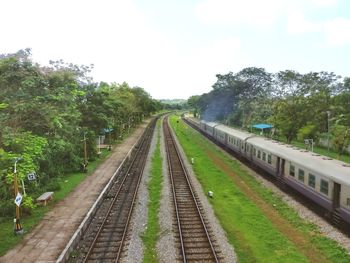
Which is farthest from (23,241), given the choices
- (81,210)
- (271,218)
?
(271,218)

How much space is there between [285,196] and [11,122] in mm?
19660

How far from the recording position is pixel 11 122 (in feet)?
74.8

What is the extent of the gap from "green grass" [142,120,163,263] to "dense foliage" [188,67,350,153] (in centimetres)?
2274

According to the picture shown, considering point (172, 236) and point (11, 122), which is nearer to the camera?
point (172, 236)

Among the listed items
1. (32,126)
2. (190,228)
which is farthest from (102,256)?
(32,126)

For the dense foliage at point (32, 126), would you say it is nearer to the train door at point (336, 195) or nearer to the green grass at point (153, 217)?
the green grass at point (153, 217)

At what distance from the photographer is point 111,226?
801 inches

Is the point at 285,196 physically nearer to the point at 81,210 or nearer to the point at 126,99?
the point at 81,210

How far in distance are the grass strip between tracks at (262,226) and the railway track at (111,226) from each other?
18.6ft

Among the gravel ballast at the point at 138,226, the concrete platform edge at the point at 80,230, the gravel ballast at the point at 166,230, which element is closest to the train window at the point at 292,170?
the gravel ballast at the point at 166,230

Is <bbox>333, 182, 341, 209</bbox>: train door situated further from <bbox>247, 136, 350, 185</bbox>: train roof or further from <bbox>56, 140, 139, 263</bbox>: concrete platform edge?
<bbox>56, 140, 139, 263</bbox>: concrete platform edge

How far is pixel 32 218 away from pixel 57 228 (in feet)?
8.57

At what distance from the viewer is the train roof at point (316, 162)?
65.4 feet

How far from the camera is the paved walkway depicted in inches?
635
